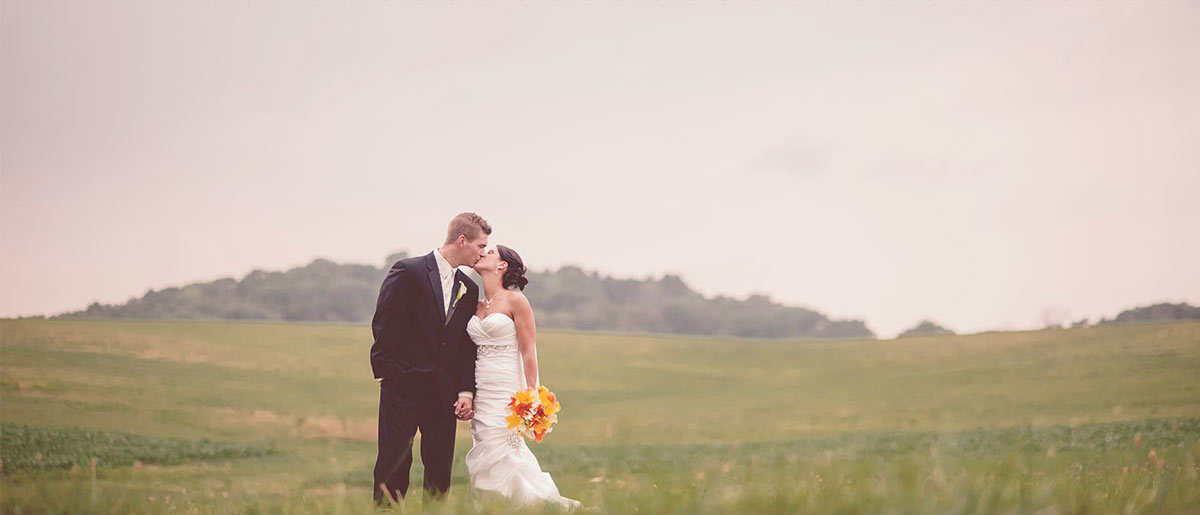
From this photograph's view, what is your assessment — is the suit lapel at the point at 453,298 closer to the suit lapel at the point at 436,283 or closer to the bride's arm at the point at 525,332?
the suit lapel at the point at 436,283

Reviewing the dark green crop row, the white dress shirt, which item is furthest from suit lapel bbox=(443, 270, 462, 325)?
the dark green crop row

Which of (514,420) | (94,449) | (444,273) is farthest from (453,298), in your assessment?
(94,449)

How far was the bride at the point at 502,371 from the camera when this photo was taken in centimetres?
780

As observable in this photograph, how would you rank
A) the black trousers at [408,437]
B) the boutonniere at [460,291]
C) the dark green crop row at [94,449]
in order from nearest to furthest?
1. the black trousers at [408,437]
2. the boutonniere at [460,291]
3. the dark green crop row at [94,449]

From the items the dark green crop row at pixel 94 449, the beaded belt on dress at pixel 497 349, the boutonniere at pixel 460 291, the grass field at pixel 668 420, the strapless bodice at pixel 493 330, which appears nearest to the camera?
the grass field at pixel 668 420

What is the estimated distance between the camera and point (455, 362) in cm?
793

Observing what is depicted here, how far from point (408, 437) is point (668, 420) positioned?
1662 centimetres

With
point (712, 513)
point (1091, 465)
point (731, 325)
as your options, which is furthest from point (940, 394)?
point (712, 513)

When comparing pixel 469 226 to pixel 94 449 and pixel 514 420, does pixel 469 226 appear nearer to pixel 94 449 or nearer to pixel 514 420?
pixel 514 420

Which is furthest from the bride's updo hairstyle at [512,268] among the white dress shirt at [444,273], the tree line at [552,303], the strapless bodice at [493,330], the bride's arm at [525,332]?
the tree line at [552,303]

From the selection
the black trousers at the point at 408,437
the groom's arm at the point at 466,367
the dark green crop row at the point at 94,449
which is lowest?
the dark green crop row at the point at 94,449

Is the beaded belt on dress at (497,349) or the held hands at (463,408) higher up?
the beaded belt on dress at (497,349)

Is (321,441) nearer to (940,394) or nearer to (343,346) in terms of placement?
(343,346)

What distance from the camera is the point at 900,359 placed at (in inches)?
1221
